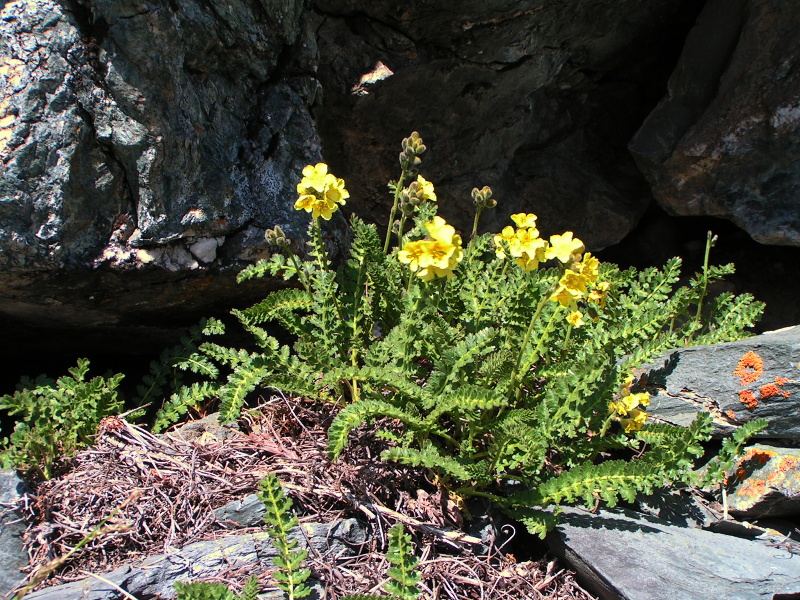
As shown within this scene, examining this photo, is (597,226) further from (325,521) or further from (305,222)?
(325,521)

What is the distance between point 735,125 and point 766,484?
2.22 metres

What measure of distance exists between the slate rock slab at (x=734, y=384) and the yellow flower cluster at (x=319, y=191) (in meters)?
1.70

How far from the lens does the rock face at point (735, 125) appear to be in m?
4.02

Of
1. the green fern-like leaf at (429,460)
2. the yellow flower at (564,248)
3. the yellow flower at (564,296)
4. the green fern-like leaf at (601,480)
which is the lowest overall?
the green fern-like leaf at (601,480)

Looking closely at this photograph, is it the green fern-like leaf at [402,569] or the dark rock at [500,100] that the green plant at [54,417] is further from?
the dark rock at [500,100]

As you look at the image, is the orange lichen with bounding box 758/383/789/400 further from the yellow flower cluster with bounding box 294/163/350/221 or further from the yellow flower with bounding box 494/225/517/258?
the yellow flower cluster with bounding box 294/163/350/221

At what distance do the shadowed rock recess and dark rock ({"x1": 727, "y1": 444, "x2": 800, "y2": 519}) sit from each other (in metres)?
1.75

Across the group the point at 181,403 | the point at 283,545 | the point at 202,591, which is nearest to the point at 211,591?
the point at 202,591

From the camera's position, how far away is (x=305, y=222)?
3.57 m

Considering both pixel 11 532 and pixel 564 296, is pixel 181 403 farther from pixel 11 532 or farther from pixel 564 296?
pixel 564 296

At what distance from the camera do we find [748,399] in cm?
326

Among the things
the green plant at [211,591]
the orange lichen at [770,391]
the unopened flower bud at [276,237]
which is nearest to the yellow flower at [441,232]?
the unopened flower bud at [276,237]

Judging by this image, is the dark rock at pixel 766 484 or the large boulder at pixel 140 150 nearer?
the large boulder at pixel 140 150

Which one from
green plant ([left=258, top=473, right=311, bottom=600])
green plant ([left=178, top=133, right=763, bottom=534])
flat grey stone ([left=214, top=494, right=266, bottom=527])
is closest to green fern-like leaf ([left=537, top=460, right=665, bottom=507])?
green plant ([left=178, top=133, right=763, bottom=534])
